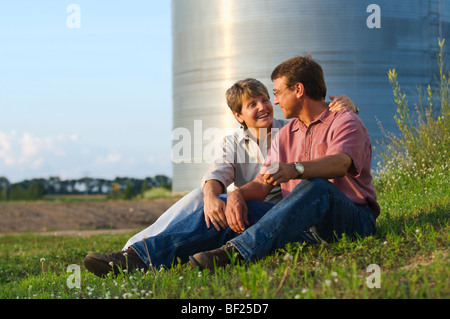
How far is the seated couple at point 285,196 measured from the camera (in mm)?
3320

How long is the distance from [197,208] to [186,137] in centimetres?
1049

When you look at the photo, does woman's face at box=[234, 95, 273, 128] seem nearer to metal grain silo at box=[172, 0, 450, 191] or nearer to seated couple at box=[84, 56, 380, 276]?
seated couple at box=[84, 56, 380, 276]

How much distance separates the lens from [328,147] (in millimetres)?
3535

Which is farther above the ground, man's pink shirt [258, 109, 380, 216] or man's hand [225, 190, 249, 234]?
man's pink shirt [258, 109, 380, 216]

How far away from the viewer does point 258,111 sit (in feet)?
13.9

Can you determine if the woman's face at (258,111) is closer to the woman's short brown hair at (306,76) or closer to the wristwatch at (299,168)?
the woman's short brown hair at (306,76)

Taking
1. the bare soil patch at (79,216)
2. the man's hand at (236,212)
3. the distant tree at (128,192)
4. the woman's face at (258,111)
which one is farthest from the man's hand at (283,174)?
the distant tree at (128,192)

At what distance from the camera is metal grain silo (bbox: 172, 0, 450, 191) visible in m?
12.1

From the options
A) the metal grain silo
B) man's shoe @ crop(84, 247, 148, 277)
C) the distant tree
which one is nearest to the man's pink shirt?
man's shoe @ crop(84, 247, 148, 277)

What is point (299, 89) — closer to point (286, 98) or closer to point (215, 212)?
point (286, 98)

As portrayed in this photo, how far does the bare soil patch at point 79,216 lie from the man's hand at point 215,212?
28.2 ft

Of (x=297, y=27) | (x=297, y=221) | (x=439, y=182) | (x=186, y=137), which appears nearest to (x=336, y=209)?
(x=297, y=221)

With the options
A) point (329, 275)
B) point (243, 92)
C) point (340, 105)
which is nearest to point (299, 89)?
point (340, 105)

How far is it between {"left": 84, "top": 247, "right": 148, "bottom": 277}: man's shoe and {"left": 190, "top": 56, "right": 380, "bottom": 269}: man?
0.56 metres
